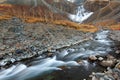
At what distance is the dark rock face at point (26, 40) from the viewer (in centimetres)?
977

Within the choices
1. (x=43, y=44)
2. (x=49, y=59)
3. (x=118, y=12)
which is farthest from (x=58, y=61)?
(x=118, y=12)

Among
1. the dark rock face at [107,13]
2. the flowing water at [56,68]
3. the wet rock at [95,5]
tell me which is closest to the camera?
the flowing water at [56,68]

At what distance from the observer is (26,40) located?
466 inches

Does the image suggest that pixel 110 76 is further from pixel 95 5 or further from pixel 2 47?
pixel 95 5

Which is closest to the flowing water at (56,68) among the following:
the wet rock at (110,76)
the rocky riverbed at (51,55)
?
the rocky riverbed at (51,55)

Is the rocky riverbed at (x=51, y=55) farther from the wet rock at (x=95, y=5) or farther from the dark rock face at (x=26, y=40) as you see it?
the wet rock at (x=95, y=5)

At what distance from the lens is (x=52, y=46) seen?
11.5 m

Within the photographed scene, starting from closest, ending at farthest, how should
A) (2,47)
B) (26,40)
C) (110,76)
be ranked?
(110,76)
(2,47)
(26,40)

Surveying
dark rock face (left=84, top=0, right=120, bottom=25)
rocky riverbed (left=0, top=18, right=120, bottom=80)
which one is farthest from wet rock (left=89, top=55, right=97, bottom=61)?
dark rock face (left=84, top=0, right=120, bottom=25)

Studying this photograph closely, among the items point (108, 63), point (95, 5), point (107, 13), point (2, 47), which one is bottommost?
point (108, 63)

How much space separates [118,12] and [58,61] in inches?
831

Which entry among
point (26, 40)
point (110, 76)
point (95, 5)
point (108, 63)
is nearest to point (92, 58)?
point (108, 63)

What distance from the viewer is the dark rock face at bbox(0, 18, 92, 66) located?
9773 millimetres

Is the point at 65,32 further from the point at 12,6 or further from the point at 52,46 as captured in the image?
the point at 12,6
